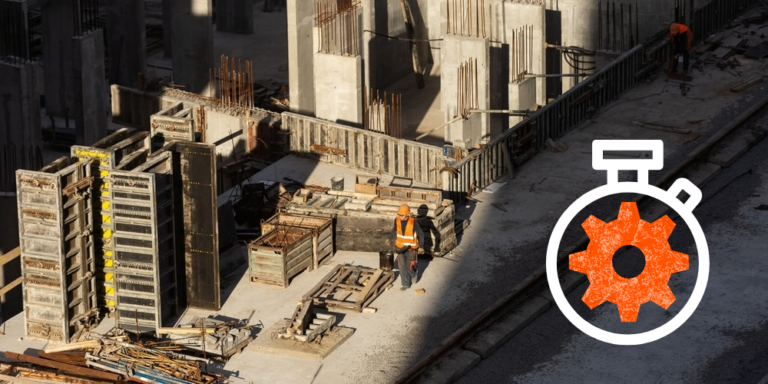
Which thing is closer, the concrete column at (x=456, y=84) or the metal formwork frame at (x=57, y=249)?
the metal formwork frame at (x=57, y=249)

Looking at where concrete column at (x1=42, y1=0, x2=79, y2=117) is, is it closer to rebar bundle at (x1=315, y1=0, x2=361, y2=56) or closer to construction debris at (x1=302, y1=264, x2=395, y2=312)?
rebar bundle at (x1=315, y1=0, x2=361, y2=56)

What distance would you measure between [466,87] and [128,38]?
12.8m

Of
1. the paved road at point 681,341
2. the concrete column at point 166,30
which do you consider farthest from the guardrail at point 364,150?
the concrete column at point 166,30

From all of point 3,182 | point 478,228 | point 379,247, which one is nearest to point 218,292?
point 379,247

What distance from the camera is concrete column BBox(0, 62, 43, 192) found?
39.6 meters

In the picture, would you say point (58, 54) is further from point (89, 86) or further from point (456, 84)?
point (456, 84)

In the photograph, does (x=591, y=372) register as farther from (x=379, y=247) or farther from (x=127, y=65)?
(x=127, y=65)

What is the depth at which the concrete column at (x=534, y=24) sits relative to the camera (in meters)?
43.3

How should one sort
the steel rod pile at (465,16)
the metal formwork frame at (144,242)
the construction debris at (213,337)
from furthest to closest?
the steel rod pile at (465,16), the metal formwork frame at (144,242), the construction debris at (213,337)

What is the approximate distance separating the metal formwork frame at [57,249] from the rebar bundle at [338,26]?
1234 cm

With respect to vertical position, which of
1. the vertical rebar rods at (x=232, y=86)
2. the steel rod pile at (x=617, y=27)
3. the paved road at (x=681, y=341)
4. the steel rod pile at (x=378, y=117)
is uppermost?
the steel rod pile at (x=617, y=27)

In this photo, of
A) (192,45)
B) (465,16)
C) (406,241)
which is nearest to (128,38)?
(192,45)

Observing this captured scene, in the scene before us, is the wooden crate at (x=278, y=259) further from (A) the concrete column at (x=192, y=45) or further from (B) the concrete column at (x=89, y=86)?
(A) the concrete column at (x=192, y=45)

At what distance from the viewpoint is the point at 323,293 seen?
30.3 m
